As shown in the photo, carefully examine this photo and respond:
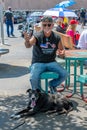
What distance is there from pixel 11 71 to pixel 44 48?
11.0 ft

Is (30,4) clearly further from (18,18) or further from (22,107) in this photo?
(22,107)

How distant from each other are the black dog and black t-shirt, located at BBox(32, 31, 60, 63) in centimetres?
67

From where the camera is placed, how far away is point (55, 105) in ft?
19.2

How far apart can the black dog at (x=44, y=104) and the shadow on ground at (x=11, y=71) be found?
120 inches

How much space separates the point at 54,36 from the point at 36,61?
530mm

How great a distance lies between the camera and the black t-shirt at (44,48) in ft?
20.1

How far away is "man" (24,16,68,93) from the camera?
6.05 metres

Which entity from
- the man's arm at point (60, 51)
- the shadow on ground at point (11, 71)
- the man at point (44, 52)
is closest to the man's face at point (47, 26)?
the man at point (44, 52)

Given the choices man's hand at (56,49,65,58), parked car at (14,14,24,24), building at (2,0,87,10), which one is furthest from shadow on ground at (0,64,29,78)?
building at (2,0,87,10)

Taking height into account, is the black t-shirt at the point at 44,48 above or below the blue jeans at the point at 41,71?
above

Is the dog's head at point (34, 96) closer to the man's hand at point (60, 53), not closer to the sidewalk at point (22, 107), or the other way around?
the sidewalk at point (22, 107)

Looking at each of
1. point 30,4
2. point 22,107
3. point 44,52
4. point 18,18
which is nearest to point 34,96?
point 22,107

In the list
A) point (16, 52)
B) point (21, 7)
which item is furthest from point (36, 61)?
point (21, 7)

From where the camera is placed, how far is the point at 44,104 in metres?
5.79
